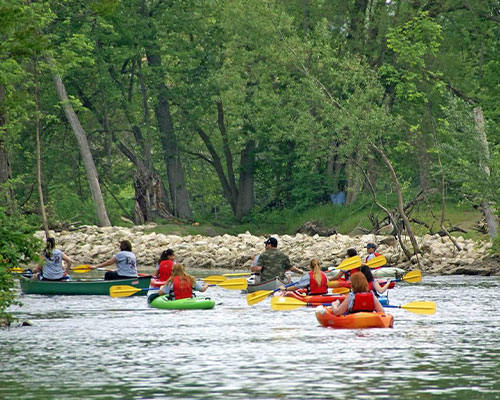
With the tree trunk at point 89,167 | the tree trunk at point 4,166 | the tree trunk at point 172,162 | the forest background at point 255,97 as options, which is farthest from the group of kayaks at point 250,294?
the tree trunk at point 172,162

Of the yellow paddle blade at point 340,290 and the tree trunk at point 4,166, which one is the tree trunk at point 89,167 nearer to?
the tree trunk at point 4,166

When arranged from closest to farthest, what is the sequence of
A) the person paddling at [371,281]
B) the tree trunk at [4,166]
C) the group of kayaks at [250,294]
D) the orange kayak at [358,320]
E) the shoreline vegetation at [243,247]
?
the orange kayak at [358,320], the group of kayaks at [250,294], the person paddling at [371,281], the tree trunk at [4,166], the shoreline vegetation at [243,247]

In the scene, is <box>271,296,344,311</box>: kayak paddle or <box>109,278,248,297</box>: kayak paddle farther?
<box>109,278,248,297</box>: kayak paddle

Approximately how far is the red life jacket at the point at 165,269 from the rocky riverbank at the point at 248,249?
1112 centimetres

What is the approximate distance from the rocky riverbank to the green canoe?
10.9 meters

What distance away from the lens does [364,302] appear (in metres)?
19.0

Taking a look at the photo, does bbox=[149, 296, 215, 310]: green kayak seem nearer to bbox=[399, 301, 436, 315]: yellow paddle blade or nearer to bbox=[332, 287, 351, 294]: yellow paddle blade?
bbox=[332, 287, 351, 294]: yellow paddle blade

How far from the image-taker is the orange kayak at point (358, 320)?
18750mm

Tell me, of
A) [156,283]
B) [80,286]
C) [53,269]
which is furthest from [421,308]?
[53,269]

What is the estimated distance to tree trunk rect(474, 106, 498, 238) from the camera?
34.9 m

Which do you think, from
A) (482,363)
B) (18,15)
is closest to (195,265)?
(18,15)

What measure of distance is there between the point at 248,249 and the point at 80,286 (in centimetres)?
1505

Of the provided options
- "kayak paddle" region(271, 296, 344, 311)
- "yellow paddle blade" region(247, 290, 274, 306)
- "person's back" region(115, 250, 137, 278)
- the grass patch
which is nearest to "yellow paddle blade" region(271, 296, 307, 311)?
"kayak paddle" region(271, 296, 344, 311)

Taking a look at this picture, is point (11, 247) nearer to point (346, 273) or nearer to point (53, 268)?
point (53, 268)
